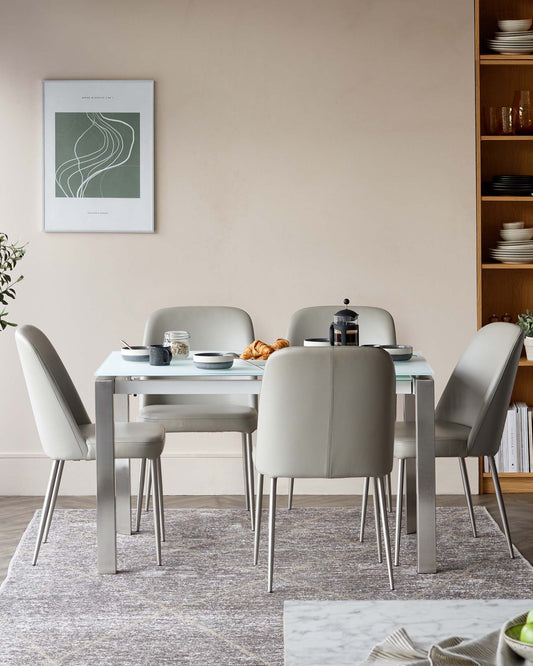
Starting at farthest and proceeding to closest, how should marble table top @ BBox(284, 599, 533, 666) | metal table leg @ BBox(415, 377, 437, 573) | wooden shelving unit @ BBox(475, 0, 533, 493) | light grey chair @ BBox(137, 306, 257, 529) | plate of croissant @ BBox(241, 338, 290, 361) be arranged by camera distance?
wooden shelving unit @ BBox(475, 0, 533, 493) → light grey chair @ BBox(137, 306, 257, 529) → plate of croissant @ BBox(241, 338, 290, 361) → metal table leg @ BBox(415, 377, 437, 573) → marble table top @ BBox(284, 599, 533, 666)

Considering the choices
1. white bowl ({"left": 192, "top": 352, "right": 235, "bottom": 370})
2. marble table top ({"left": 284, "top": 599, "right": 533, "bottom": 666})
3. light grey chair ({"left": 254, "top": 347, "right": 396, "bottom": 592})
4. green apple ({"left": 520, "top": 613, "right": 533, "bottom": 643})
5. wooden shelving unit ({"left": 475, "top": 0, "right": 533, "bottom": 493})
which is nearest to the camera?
green apple ({"left": 520, "top": 613, "right": 533, "bottom": 643})

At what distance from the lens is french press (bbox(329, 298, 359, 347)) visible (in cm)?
362

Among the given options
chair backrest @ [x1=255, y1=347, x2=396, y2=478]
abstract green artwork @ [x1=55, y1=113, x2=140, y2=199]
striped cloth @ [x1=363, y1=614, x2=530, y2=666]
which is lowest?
striped cloth @ [x1=363, y1=614, x2=530, y2=666]

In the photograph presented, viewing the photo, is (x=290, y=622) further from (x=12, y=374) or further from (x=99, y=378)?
(x=12, y=374)

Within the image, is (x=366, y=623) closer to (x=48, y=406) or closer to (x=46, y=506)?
(x=48, y=406)

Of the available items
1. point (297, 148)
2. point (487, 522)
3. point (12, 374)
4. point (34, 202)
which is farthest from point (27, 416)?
point (487, 522)

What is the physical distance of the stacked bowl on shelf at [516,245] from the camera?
466cm

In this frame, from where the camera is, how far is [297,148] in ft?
15.5

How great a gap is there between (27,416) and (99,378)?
1557 millimetres

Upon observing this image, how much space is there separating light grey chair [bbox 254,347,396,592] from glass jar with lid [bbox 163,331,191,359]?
0.74m

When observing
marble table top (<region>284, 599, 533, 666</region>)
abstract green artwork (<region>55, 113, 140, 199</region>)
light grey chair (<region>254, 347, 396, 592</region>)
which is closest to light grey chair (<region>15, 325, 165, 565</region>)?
light grey chair (<region>254, 347, 396, 592</region>)

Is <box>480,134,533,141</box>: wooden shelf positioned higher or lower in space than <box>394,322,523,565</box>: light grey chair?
higher

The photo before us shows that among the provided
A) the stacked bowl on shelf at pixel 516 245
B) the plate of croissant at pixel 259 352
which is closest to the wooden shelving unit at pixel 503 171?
the stacked bowl on shelf at pixel 516 245

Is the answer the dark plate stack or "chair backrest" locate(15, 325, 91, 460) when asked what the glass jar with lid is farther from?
the dark plate stack
